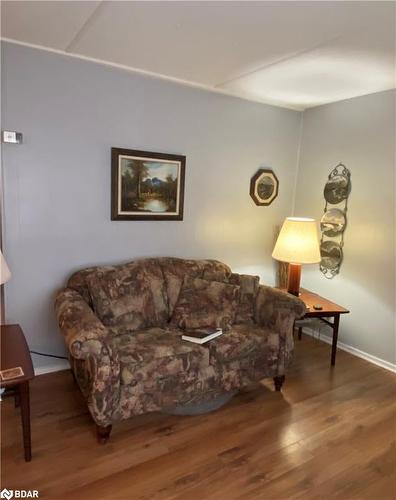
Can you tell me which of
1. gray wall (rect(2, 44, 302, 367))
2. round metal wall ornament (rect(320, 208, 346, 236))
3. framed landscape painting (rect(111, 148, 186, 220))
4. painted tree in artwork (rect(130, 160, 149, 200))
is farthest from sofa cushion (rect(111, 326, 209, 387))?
round metal wall ornament (rect(320, 208, 346, 236))

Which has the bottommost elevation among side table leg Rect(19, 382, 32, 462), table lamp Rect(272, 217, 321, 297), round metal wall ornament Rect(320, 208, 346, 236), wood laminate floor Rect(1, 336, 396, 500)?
wood laminate floor Rect(1, 336, 396, 500)

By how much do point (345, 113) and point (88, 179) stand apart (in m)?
2.49

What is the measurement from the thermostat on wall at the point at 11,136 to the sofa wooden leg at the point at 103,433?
1926 mm

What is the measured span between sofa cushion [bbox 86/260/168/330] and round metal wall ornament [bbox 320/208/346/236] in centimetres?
183

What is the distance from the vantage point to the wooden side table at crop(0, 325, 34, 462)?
1.73 meters

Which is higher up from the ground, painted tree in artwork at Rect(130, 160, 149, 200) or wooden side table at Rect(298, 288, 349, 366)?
painted tree in artwork at Rect(130, 160, 149, 200)

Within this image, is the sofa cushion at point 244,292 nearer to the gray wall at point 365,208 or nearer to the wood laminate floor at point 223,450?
the wood laminate floor at point 223,450

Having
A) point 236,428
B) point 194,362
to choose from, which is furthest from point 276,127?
point 236,428

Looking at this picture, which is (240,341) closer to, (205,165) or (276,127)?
(205,165)

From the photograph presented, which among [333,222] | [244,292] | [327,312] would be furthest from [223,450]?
[333,222]

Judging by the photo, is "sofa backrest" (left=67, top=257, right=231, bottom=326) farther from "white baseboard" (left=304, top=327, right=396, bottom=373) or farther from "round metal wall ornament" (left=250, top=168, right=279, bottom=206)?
"white baseboard" (left=304, top=327, right=396, bottom=373)

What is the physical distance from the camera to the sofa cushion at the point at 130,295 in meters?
2.55

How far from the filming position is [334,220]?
3.57 meters

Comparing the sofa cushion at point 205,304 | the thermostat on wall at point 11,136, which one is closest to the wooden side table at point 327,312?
the sofa cushion at point 205,304
